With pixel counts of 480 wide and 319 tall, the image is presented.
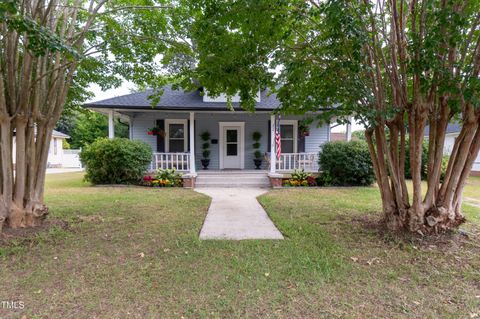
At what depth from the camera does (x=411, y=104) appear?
357 cm

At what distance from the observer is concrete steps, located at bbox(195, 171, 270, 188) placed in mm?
9203

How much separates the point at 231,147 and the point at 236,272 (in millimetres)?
8918

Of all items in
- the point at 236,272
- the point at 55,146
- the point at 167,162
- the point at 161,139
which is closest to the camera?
the point at 236,272

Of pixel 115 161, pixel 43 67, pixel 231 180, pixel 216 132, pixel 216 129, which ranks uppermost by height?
pixel 43 67

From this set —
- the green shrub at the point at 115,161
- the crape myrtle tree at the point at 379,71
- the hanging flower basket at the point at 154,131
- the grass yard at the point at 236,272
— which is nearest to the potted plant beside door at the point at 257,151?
the hanging flower basket at the point at 154,131

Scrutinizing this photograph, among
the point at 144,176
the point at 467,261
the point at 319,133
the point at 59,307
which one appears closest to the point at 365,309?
the point at 467,261

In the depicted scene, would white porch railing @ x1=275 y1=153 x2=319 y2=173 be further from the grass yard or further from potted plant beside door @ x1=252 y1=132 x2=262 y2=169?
the grass yard

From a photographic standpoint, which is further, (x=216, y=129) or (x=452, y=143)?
(x=452, y=143)

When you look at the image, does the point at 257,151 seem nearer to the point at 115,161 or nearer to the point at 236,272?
the point at 115,161

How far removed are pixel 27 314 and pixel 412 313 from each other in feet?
10.2

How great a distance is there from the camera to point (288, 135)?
1145 centimetres

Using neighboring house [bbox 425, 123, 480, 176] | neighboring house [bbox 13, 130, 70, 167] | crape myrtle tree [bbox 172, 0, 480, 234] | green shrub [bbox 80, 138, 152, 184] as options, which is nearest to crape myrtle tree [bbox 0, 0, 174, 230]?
crape myrtle tree [bbox 172, 0, 480, 234]

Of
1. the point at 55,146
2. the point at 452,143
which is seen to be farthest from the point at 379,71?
the point at 55,146

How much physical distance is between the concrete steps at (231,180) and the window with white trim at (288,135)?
2.08 metres
